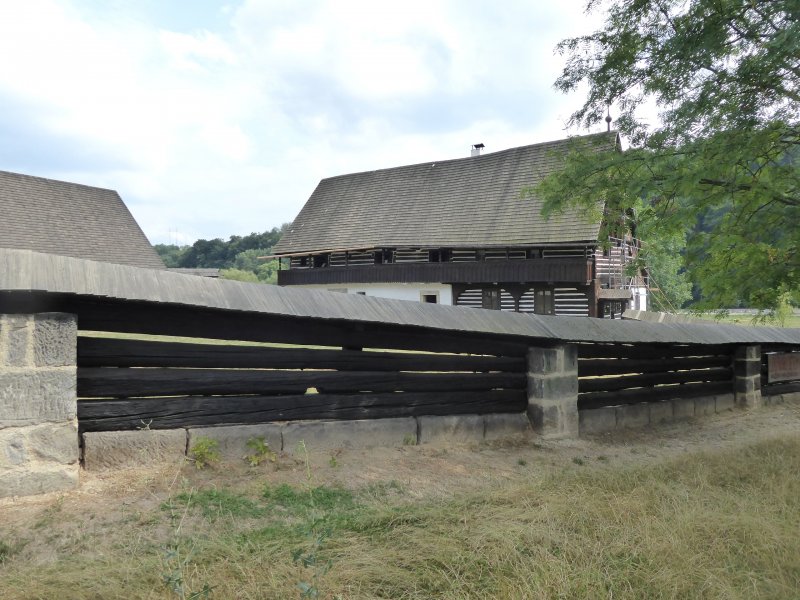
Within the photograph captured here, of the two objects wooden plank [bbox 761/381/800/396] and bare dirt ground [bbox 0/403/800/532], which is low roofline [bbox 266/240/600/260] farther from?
bare dirt ground [bbox 0/403/800/532]

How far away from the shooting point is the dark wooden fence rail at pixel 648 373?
6590 mm

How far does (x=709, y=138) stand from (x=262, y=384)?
16.4ft

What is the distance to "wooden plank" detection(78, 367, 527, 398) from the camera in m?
3.91

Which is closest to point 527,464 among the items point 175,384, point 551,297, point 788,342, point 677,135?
point 175,384

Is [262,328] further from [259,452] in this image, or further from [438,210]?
[438,210]

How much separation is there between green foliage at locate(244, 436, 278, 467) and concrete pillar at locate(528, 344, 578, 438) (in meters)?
2.85

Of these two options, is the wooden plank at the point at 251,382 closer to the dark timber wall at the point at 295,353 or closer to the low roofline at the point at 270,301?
the dark timber wall at the point at 295,353

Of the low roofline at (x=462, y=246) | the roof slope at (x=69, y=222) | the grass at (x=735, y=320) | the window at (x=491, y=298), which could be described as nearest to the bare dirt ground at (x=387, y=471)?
the grass at (x=735, y=320)

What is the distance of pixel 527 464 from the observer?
4961 mm

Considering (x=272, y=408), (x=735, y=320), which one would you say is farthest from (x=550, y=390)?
(x=735, y=320)

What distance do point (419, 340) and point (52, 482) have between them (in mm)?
3077

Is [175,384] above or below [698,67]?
Result: below

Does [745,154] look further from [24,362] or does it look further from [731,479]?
[24,362]

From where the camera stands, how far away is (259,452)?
425 centimetres
